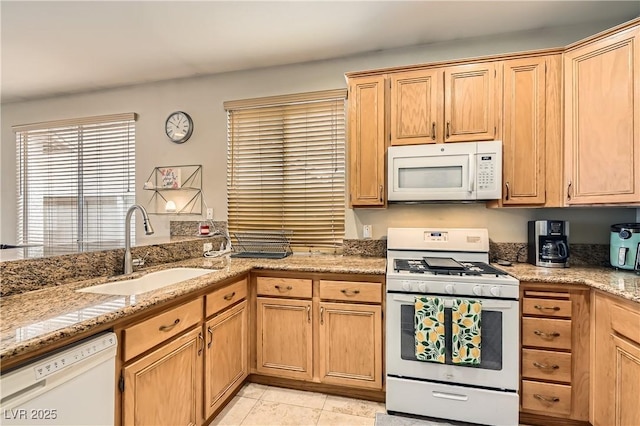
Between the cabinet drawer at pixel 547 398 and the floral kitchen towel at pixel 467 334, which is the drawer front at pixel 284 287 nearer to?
the floral kitchen towel at pixel 467 334

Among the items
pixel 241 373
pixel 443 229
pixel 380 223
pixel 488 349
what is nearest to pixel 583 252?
pixel 443 229

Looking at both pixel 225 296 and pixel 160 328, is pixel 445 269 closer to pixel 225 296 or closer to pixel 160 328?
pixel 225 296

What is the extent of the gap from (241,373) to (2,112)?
15.3ft

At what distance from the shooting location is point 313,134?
283 cm

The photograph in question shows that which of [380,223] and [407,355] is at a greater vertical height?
[380,223]

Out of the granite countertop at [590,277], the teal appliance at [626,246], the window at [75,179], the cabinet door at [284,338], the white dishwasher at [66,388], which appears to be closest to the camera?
the white dishwasher at [66,388]

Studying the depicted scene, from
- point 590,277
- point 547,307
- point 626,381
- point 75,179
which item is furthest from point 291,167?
point 75,179

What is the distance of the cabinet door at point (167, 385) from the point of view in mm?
1236

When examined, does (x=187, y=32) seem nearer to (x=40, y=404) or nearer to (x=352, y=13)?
(x=352, y=13)

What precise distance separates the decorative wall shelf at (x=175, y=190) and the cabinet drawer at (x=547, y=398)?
3.06 m

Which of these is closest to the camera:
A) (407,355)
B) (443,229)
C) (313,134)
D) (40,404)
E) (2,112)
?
(40,404)

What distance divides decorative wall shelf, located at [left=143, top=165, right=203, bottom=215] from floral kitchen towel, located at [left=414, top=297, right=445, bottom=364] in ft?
7.83

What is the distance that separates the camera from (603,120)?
1.89m

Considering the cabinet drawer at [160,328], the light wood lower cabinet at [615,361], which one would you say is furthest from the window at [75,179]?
the light wood lower cabinet at [615,361]
